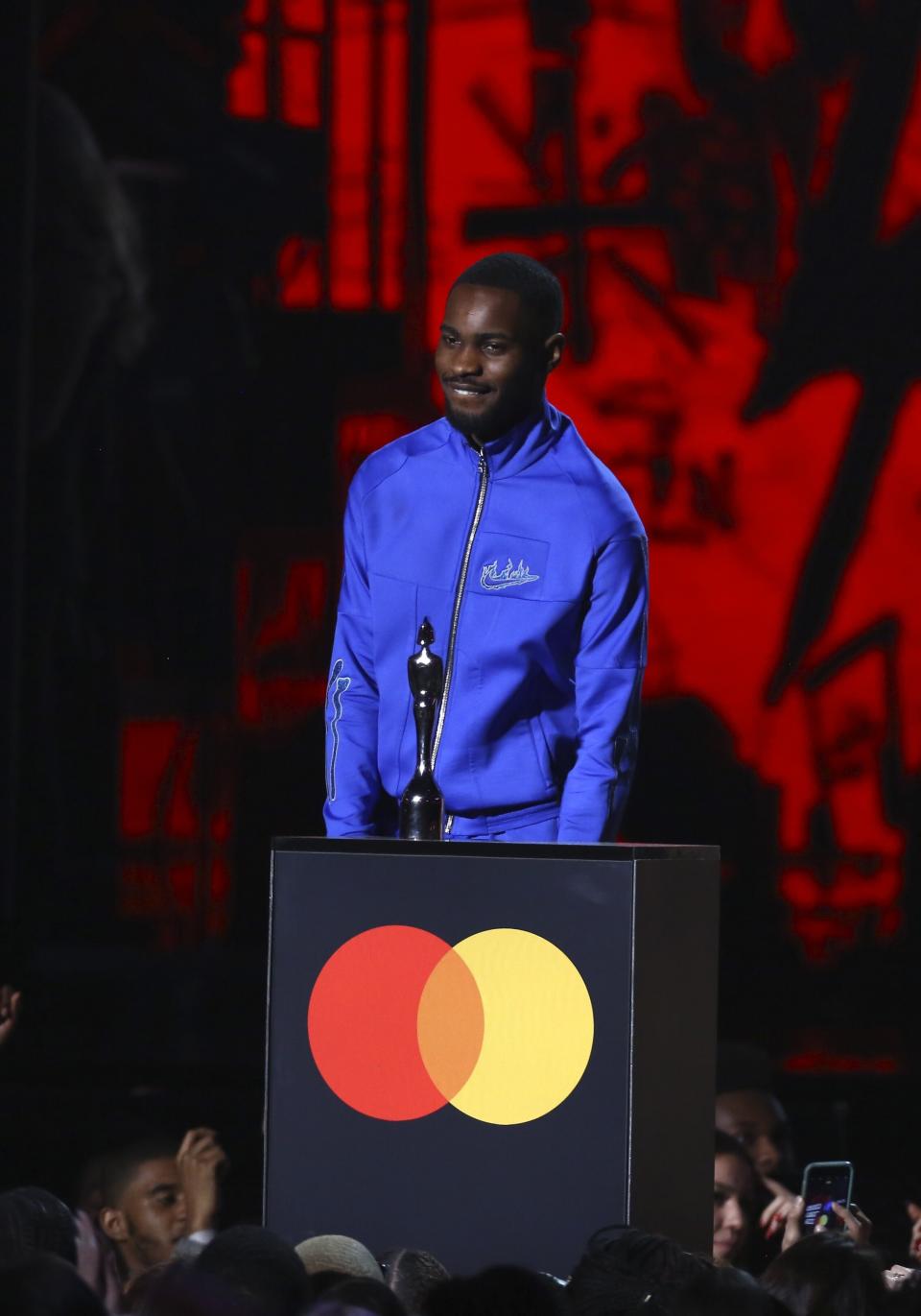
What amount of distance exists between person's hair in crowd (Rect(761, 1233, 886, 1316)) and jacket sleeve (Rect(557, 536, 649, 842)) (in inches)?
27.8

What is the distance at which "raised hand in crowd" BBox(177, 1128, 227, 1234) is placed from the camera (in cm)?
335

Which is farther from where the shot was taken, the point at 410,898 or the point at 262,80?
the point at 262,80

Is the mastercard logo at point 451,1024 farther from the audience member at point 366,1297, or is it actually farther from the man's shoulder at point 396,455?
the man's shoulder at point 396,455

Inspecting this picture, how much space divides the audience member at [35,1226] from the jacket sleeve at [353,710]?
0.76m

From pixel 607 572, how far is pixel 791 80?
2.96 metres

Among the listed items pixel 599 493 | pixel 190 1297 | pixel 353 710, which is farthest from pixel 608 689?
pixel 190 1297

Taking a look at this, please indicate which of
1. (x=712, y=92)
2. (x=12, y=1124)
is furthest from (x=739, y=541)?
(x=12, y=1124)

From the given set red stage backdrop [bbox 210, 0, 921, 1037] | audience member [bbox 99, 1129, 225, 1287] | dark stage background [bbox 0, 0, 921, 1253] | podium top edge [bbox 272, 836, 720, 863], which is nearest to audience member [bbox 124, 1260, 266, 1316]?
podium top edge [bbox 272, 836, 720, 863]

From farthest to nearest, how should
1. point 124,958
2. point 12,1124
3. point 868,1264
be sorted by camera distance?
point 124,958 < point 12,1124 < point 868,1264

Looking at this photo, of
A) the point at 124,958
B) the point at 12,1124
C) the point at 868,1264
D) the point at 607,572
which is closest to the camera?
the point at 868,1264

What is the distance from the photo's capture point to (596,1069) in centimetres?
238

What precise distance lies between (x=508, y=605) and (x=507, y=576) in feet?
0.14

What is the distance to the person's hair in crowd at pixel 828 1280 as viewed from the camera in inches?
82.7

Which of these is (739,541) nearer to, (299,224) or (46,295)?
(299,224)
